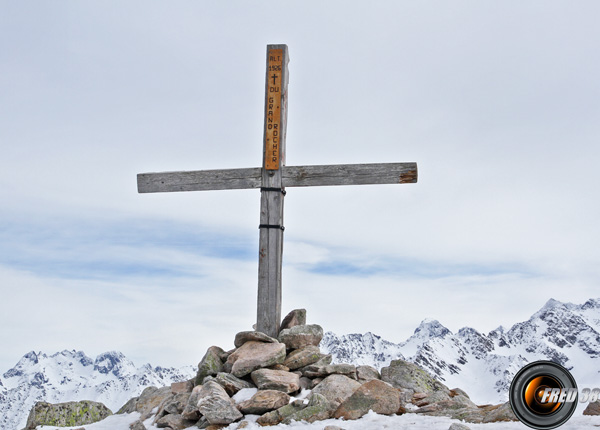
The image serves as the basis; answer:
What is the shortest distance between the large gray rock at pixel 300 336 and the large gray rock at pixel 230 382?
46.5 inches

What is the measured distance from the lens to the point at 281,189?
437 inches

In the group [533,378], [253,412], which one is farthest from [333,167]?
[533,378]

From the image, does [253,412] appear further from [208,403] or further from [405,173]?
[405,173]

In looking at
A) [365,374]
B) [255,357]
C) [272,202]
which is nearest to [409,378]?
[365,374]

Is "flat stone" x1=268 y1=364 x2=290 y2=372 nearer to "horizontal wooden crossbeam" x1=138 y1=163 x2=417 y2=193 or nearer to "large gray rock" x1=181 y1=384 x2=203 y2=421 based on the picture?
"large gray rock" x1=181 y1=384 x2=203 y2=421

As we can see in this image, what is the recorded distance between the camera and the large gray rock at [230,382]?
945cm

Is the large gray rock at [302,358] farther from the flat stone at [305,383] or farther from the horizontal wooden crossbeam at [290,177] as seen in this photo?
the horizontal wooden crossbeam at [290,177]

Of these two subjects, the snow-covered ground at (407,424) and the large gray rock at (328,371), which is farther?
the large gray rock at (328,371)

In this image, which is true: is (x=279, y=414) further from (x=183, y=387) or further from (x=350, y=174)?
(x=350, y=174)

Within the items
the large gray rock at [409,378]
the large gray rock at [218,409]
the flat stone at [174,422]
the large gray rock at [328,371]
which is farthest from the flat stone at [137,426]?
the large gray rock at [409,378]

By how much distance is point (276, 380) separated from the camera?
30.5 ft

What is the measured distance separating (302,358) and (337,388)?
1174 mm

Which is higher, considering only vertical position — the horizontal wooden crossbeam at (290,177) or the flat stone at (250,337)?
the horizontal wooden crossbeam at (290,177)

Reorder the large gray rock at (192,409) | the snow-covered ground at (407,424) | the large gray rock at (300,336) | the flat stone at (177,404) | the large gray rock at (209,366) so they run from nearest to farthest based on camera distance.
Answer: the snow-covered ground at (407,424), the large gray rock at (192,409), the flat stone at (177,404), the large gray rock at (209,366), the large gray rock at (300,336)
